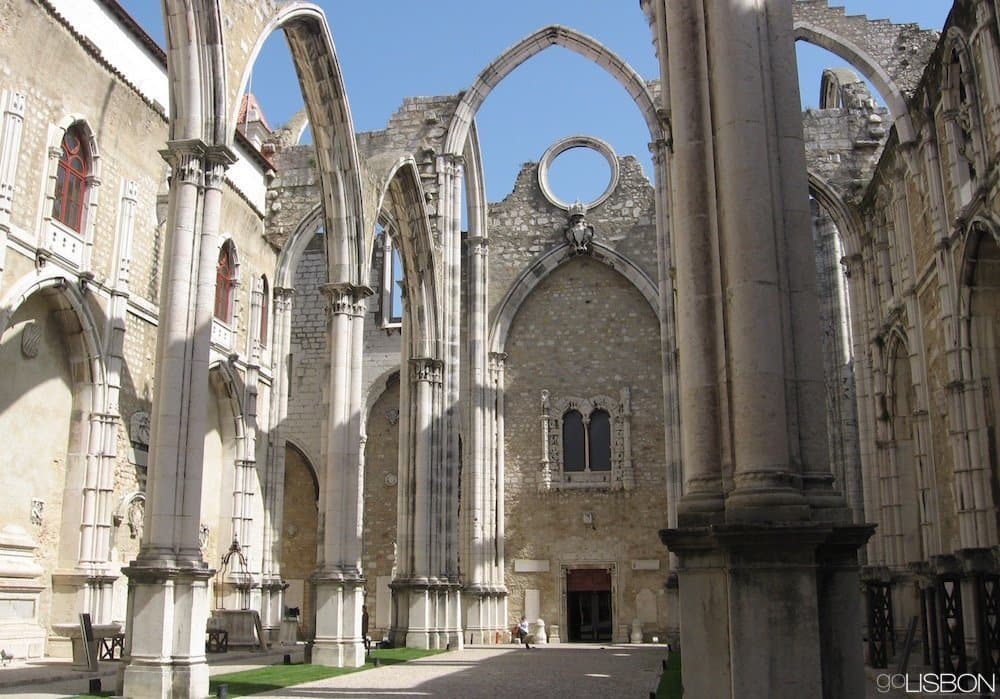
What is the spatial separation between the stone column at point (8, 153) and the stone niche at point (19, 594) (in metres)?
3.72

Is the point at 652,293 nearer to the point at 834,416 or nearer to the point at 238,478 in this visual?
the point at 834,416

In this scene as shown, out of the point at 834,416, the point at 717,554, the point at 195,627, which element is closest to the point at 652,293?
the point at 834,416

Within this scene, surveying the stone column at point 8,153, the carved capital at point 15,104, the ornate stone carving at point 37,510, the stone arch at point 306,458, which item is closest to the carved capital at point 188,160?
the stone column at point 8,153

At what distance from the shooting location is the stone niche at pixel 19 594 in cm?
1390

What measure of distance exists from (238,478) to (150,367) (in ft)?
13.1

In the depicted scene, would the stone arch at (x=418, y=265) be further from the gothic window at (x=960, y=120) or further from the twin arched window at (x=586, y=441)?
the gothic window at (x=960, y=120)

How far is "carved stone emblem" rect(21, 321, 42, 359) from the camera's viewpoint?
14.9 meters

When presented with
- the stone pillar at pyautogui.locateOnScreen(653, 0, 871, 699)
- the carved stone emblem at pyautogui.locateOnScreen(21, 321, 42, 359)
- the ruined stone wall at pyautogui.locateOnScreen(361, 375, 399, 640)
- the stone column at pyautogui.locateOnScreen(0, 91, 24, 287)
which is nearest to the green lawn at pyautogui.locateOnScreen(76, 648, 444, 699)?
the carved stone emblem at pyautogui.locateOnScreen(21, 321, 42, 359)

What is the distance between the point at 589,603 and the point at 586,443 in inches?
156

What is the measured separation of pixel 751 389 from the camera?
6504mm

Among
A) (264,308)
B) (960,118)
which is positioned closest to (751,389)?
(960,118)

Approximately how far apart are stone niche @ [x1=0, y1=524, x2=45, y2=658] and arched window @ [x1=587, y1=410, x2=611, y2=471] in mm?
14043

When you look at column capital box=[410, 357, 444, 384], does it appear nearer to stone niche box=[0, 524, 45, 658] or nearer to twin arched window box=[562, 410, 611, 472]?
twin arched window box=[562, 410, 611, 472]

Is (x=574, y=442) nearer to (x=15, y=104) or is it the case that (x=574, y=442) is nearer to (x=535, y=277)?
(x=535, y=277)
